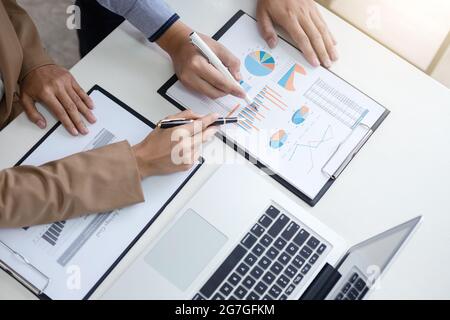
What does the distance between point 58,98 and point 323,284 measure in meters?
0.58

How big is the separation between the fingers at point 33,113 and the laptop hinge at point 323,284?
55 centimetres

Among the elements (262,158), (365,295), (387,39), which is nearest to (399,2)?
(387,39)

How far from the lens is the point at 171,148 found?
0.94 m

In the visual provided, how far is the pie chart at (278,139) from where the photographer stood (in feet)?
3.24

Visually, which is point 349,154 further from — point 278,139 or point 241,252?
point 241,252

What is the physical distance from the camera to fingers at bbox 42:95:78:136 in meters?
0.97

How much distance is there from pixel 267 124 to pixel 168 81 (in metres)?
0.21

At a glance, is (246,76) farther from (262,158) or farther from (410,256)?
(410,256)

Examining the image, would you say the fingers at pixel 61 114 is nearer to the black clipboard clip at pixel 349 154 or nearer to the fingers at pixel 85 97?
the fingers at pixel 85 97

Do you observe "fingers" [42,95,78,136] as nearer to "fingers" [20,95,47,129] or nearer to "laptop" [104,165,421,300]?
"fingers" [20,95,47,129]

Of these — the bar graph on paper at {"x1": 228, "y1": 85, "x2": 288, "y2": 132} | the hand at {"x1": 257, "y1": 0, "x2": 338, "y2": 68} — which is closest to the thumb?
the hand at {"x1": 257, "y1": 0, "x2": 338, "y2": 68}

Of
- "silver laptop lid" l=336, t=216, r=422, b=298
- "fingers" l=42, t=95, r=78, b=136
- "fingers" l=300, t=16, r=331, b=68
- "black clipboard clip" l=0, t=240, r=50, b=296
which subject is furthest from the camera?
"fingers" l=300, t=16, r=331, b=68

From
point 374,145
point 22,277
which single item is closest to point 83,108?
point 22,277

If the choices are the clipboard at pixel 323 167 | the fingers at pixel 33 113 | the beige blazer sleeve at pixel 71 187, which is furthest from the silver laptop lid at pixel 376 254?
the fingers at pixel 33 113
